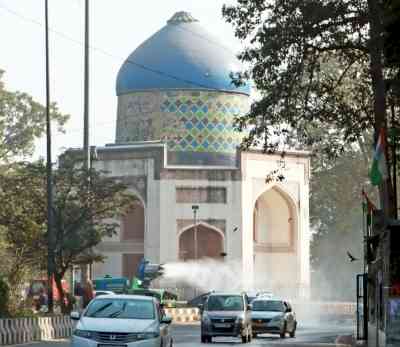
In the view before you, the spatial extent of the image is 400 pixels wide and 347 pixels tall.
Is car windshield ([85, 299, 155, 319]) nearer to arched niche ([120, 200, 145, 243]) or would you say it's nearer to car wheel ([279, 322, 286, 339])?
car wheel ([279, 322, 286, 339])

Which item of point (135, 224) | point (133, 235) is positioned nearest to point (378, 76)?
point (133, 235)

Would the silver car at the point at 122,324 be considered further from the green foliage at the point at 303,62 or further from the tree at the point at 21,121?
the tree at the point at 21,121

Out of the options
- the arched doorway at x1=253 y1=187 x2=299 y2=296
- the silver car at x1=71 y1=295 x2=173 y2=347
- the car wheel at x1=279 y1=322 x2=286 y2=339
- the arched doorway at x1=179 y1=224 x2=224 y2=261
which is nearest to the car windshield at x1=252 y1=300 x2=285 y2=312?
the car wheel at x1=279 y1=322 x2=286 y2=339

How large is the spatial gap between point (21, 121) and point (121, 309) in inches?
1696

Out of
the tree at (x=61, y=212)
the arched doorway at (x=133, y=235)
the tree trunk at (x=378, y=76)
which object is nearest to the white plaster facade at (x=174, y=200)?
the arched doorway at (x=133, y=235)

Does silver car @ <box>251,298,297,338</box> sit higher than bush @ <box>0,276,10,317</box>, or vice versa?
bush @ <box>0,276,10,317</box>

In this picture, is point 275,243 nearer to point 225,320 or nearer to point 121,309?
point 225,320

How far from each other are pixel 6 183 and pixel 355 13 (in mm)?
17895

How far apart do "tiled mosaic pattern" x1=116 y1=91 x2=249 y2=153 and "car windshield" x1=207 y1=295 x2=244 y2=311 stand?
91.8 ft

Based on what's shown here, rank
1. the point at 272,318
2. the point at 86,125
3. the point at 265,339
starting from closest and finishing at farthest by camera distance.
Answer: the point at 265,339 < the point at 272,318 < the point at 86,125

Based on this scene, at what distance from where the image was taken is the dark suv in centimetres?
3375

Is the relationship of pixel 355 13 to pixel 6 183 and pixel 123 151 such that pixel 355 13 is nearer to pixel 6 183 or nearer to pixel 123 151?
pixel 6 183

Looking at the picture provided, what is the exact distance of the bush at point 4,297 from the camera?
32300 millimetres

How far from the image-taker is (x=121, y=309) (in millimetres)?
22688
